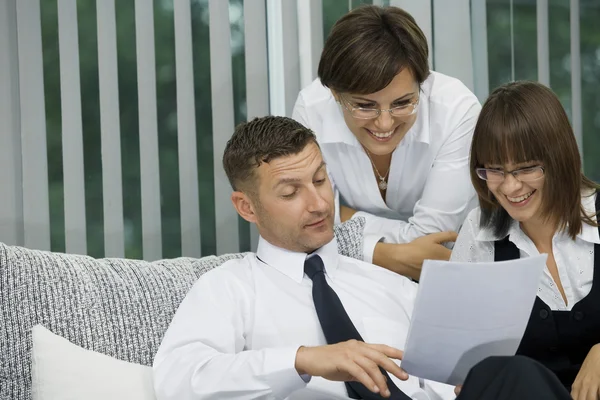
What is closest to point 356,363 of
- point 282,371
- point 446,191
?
point 282,371

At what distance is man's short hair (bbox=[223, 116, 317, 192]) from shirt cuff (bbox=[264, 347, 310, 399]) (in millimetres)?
485

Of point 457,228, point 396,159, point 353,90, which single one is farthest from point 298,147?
point 457,228

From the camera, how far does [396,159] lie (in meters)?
2.31

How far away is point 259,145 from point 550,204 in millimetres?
660

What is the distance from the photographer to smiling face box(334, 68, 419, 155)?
2043 mm

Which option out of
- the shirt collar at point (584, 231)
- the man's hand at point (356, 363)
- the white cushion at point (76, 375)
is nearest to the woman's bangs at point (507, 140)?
the shirt collar at point (584, 231)

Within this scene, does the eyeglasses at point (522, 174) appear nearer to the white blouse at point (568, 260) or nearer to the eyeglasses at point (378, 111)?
the white blouse at point (568, 260)

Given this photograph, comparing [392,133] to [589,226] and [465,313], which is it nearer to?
[589,226]

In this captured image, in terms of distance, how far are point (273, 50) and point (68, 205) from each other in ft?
2.79

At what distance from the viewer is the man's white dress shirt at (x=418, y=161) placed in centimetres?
225

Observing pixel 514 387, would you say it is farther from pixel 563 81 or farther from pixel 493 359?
pixel 563 81

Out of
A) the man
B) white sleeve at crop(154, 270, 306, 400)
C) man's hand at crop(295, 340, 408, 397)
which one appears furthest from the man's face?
man's hand at crop(295, 340, 408, 397)

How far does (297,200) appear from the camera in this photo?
1.89 metres

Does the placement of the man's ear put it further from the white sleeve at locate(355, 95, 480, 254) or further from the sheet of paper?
the sheet of paper
